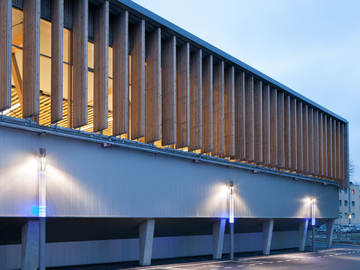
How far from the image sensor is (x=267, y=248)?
37.7 metres

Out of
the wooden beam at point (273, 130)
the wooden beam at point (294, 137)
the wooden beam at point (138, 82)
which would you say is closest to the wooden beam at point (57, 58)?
the wooden beam at point (138, 82)

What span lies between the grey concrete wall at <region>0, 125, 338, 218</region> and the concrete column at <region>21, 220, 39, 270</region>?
87 cm

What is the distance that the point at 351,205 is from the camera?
356 feet

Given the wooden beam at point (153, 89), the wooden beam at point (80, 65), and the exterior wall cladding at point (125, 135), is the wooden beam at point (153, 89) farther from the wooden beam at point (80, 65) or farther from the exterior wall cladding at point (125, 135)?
the wooden beam at point (80, 65)

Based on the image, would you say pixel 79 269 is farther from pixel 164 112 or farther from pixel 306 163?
pixel 306 163

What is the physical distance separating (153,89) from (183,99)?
2.75m

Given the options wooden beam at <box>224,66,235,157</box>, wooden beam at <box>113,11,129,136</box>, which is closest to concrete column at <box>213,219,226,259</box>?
wooden beam at <box>224,66,235,157</box>

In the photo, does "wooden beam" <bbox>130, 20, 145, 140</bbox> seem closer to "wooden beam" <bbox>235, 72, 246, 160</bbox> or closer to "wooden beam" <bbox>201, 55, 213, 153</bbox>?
"wooden beam" <bbox>201, 55, 213, 153</bbox>

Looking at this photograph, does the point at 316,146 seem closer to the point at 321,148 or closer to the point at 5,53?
the point at 321,148

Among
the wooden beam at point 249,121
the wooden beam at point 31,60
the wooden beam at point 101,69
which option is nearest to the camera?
the wooden beam at point 31,60

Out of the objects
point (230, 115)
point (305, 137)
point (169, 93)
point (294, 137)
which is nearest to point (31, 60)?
point (169, 93)

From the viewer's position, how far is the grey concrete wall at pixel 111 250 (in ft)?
72.6

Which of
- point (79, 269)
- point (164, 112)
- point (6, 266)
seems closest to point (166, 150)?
point (164, 112)

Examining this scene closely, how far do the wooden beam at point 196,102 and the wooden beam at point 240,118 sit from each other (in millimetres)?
5701
